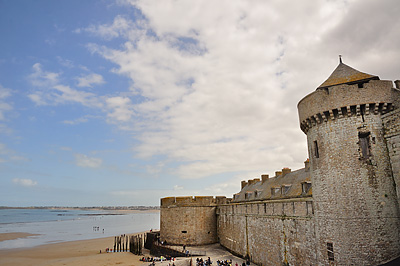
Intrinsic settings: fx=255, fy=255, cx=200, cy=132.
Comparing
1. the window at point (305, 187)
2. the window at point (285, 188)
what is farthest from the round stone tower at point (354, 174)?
the window at point (285, 188)

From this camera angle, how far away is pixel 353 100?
11.6 metres

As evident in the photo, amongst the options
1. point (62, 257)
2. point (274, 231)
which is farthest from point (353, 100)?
point (62, 257)

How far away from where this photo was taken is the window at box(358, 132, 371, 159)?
11492mm

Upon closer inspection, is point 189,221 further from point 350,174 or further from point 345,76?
point 345,76

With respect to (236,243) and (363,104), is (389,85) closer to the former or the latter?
(363,104)

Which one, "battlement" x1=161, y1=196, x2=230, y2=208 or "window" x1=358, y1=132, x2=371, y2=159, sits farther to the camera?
"battlement" x1=161, y1=196, x2=230, y2=208

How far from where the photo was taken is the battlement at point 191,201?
32513mm

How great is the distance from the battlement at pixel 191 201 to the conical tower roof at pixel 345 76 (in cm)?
2352

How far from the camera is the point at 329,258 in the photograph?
12039 mm

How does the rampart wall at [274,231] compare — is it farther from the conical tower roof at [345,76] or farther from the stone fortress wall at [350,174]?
the conical tower roof at [345,76]

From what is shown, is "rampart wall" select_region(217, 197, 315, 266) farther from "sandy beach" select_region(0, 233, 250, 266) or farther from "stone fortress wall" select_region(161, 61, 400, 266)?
"sandy beach" select_region(0, 233, 250, 266)

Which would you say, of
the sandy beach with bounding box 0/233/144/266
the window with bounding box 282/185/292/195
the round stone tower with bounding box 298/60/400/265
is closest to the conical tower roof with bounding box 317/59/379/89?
the round stone tower with bounding box 298/60/400/265

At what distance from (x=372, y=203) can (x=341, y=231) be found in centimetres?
182

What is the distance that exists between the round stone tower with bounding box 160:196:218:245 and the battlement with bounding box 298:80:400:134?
75.6 ft
